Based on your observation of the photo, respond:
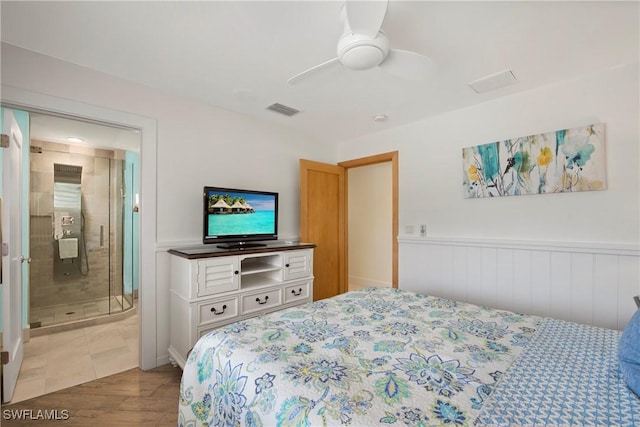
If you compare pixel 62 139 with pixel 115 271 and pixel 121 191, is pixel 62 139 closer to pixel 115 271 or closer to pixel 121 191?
pixel 121 191

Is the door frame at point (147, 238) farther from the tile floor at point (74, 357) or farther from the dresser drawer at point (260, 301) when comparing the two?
the dresser drawer at point (260, 301)

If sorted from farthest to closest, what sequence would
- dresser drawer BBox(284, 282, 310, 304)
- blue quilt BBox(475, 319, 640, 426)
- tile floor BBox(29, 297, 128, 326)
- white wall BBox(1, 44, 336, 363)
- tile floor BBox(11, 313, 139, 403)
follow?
tile floor BBox(29, 297, 128, 326) → dresser drawer BBox(284, 282, 310, 304) → tile floor BBox(11, 313, 139, 403) → white wall BBox(1, 44, 336, 363) → blue quilt BBox(475, 319, 640, 426)

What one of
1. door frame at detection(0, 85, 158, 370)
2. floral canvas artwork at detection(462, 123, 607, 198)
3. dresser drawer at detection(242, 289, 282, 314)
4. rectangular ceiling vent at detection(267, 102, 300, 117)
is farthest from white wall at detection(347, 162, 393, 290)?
door frame at detection(0, 85, 158, 370)

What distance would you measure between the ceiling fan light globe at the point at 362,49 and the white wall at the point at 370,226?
10.3 feet

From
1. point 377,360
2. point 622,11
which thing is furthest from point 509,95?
point 377,360

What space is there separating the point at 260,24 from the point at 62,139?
134 inches

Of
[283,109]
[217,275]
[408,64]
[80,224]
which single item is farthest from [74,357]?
[408,64]

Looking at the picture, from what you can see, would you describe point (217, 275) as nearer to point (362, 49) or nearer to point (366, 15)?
point (362, 49)

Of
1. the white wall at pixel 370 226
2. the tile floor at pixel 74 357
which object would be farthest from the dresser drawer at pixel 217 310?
the white wall at pixel 370 226

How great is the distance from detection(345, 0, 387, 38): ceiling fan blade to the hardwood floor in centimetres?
242

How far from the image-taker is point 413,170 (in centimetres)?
323

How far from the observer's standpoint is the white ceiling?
1.51m

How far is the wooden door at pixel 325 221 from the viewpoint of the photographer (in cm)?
347

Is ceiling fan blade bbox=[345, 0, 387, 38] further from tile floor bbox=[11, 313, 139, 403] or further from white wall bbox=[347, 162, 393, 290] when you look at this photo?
white wall bbox=[347, 162, 393, 290]
